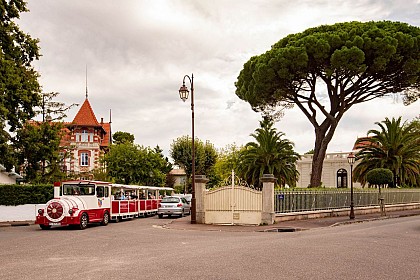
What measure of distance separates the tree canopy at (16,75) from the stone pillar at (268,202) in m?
14.2

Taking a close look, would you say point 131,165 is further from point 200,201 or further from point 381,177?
point 200,201

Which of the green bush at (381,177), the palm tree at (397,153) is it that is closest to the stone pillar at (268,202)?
the green bush at (381,177)

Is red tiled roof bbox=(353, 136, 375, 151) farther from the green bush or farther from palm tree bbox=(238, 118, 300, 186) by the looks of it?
palm tree bbox=(238, 118, 300, 186)

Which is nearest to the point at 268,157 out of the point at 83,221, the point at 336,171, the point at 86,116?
the point at 83,221

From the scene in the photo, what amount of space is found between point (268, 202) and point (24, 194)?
52.6ft

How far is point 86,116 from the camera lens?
238ft

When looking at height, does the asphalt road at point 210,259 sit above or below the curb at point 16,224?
above

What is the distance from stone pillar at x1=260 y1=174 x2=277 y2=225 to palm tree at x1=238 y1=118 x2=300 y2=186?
15.0 metres

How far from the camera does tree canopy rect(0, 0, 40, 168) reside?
26.8 metres

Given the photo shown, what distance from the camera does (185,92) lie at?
82.2 ft

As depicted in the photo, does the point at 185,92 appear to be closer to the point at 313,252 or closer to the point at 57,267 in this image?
the point at 313,252

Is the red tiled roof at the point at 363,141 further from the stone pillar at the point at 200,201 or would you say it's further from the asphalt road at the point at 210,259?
the asphalt road at the point at 210,259

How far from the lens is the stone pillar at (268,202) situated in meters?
23.3

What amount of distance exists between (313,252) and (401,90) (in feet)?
84.7
